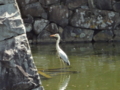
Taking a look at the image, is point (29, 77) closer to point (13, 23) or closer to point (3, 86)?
point (3, 86)

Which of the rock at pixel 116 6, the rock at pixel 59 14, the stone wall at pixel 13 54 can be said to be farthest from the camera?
the rock at pixel 116 6

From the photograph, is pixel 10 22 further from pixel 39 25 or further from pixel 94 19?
pixel 94 19

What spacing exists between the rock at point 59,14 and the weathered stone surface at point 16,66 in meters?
12.5

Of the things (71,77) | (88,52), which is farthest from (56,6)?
(71,77)

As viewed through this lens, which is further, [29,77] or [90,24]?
[90,24]

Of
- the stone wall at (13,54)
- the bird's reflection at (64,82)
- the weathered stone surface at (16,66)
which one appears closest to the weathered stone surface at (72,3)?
the bird's reflection at (64,82)

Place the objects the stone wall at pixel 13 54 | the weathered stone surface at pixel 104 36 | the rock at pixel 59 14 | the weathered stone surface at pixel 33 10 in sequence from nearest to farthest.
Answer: the stone wall at pixel 13 54 → the weathered stone surface at pixel 33 10 → the rock at pixel 59 14 → the weathered stone surface at pixel 104 36

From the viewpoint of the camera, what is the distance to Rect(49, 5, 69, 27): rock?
54.9 ft

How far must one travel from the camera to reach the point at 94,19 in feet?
55.5

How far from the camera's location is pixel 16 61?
4199 mm

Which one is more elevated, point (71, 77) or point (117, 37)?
point (71, 77)

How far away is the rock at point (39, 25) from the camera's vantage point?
16578 mm

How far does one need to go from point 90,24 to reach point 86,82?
9790 mm

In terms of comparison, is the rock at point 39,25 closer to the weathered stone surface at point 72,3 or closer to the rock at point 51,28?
the rock at point 51,28
